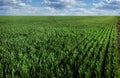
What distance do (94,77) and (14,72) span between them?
3.96 m

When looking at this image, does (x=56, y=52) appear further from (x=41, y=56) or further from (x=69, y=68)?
(x=69, y=68)

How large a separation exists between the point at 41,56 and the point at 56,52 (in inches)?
57.4

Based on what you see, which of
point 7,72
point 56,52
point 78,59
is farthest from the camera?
point 56,52

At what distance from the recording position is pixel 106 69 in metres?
10.3

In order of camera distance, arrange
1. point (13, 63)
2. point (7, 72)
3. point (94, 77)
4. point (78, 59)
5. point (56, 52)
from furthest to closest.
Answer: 1. point (56, 52)
2. point (78, 59)
3. point (13, 63)
4. point (7, 72)
5. point (94, 77)

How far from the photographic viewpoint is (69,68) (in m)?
10.1

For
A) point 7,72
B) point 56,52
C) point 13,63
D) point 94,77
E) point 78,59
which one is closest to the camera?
point 94,77

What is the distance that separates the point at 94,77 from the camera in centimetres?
929

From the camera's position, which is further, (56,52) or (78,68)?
(56,52)

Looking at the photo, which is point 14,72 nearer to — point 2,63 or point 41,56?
point 2,63

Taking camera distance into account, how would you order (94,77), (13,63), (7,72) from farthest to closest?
(13,63) < (7,72) < (94,77)

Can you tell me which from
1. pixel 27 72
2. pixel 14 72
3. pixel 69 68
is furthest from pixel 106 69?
pixel 14 72

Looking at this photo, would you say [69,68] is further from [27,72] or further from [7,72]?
[7,72]

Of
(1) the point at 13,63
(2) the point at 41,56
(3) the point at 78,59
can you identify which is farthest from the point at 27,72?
(3) the point at 78,59
